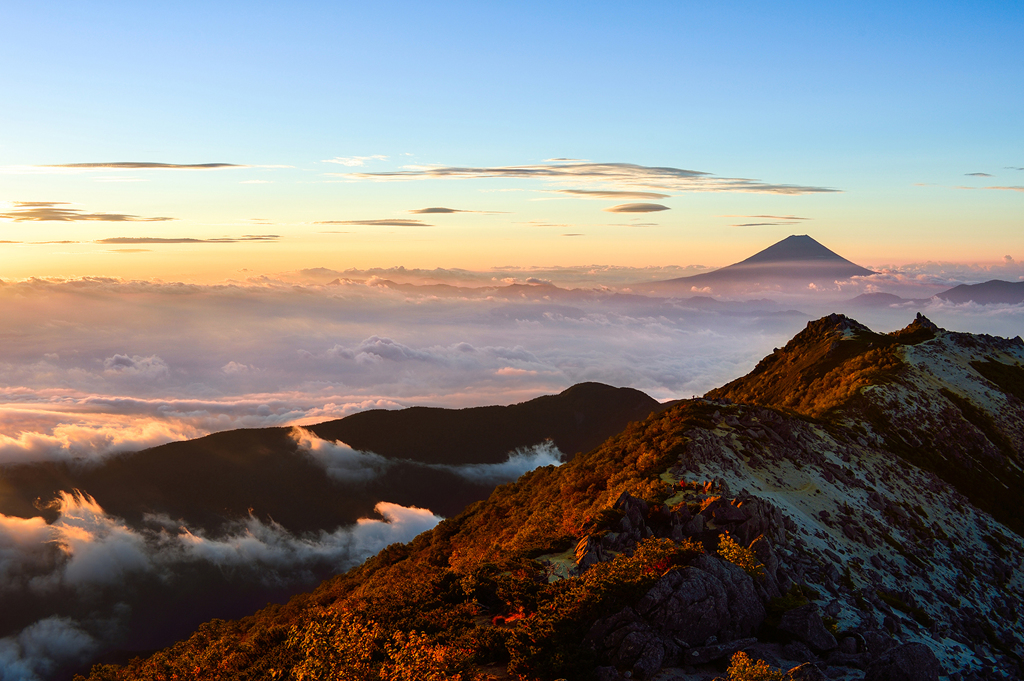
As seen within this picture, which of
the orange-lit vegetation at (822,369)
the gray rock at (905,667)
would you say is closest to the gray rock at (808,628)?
the gray rock at (905,667)

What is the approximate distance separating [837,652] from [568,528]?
556 inches

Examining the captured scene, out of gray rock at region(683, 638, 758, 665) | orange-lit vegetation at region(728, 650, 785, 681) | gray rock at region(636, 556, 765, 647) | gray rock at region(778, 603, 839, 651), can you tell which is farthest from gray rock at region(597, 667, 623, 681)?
gray rock at region(778, 603, 839, 651)

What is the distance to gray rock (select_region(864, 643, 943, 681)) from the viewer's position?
2123 centimetres

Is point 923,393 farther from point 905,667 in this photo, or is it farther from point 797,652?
point 797,652

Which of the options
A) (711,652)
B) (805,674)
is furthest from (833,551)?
(805,674)

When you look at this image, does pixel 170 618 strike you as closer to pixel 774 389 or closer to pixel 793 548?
pixel 774 389

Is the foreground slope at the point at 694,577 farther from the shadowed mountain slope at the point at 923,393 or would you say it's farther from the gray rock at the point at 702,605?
the shadowed mountain slope at the point at 923,393

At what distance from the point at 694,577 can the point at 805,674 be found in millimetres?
4689

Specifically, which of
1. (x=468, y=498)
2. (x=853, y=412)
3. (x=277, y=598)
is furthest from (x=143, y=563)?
(x=853, y=412)

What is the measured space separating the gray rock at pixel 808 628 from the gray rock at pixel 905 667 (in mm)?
1609

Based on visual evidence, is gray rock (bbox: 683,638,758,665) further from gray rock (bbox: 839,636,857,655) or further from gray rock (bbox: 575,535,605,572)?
gray rock (bbox: 575,535,605,572)

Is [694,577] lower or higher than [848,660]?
higher

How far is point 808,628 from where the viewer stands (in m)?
23.3

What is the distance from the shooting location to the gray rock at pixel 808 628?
2312cm
